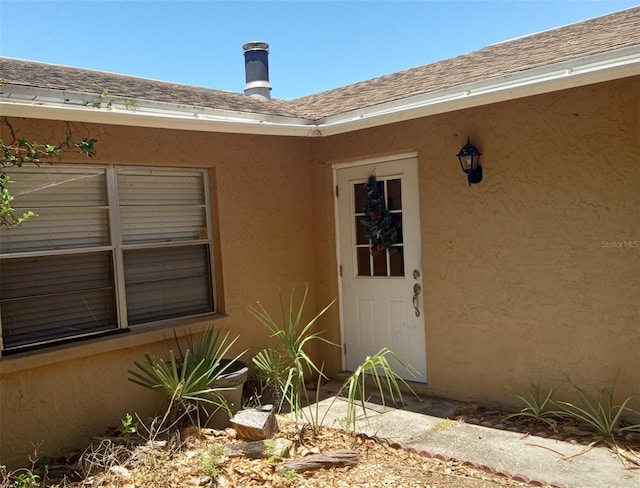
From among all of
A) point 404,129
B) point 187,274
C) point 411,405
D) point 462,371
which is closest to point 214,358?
point 187,274

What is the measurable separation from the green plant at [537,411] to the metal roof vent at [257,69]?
5687 millimetres

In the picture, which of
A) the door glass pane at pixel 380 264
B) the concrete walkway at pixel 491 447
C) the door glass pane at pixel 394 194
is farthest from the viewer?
the door glass pane at pixel 380 264

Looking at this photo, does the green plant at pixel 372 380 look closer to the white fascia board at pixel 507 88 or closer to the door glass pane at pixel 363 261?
the door glass pane at pixel 363 261

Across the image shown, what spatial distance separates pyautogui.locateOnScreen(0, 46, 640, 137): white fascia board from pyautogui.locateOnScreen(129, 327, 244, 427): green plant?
6.73ft

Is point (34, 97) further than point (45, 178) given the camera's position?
No

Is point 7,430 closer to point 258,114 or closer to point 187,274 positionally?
point 187,274

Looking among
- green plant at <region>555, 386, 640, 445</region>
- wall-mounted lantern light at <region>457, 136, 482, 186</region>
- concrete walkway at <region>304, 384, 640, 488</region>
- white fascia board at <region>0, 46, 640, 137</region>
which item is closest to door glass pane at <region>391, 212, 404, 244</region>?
wall-mounted lantern light at <region>457, 136, 482, 186</region>

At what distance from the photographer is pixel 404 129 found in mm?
5645

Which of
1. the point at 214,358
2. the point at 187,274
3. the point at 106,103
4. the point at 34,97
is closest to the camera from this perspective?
the point at 34,97

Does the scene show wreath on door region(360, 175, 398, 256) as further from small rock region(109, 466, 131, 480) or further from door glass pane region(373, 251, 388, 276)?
small rock region(109, 466, 131, 480)

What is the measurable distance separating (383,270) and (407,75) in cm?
261

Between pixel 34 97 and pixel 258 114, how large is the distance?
2109mm

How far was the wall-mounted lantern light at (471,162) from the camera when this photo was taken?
502cm

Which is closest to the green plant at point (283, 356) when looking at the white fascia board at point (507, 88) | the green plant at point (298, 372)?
the green plant at point (298, 372)
